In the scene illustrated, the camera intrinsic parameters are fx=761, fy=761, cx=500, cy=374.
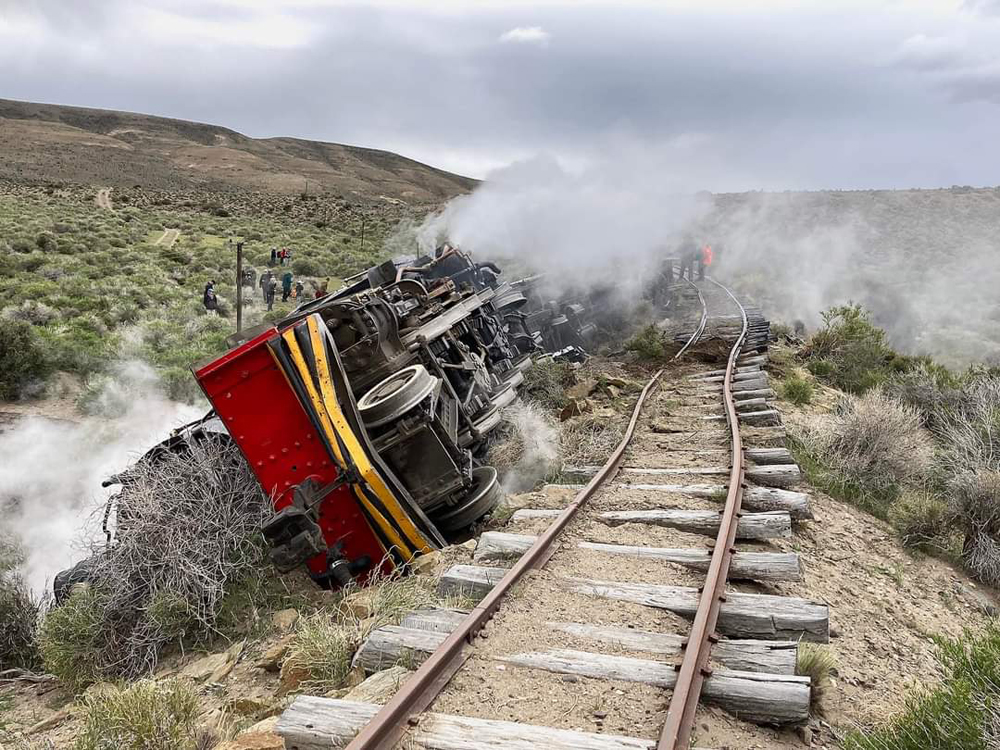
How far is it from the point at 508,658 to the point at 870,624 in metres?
2.93

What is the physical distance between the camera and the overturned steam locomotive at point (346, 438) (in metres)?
6.96

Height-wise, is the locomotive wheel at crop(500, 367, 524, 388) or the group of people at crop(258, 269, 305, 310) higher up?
the group of people at crop(258, 269, 305, 310)

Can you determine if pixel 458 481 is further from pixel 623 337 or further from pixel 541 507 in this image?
pixel 623 337

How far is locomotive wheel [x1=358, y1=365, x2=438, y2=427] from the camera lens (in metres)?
7.53

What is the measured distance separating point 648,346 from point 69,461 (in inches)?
439

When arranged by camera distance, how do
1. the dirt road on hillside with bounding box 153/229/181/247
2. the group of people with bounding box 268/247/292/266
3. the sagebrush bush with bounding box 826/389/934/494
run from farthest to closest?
1. the dirt road on hillside with bounding box 153/229/181/247
2. the group of people with bounding box 268/247/292/266
3. the sagebrush bush with bounding box 826/389/934/494

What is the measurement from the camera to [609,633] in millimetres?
4438

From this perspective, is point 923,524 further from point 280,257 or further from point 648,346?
point 280,257

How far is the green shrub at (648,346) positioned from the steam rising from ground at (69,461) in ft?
29.5

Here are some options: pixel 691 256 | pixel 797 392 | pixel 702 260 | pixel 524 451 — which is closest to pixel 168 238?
pixel 691 256

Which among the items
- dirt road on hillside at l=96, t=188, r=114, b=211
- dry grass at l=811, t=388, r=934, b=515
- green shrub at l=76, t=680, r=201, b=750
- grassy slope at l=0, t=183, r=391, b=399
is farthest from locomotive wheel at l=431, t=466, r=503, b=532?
dirt road on hillside at l=96, t=188, r=114, b=211

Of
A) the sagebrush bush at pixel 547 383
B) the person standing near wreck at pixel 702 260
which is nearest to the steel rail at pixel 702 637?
the sagebrush bush at pixel 547 383

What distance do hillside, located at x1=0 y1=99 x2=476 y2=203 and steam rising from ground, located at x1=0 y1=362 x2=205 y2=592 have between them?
206 feet

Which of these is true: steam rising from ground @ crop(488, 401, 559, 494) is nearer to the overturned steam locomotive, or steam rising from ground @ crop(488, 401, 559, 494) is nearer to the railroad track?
the overturned steam locomotive
